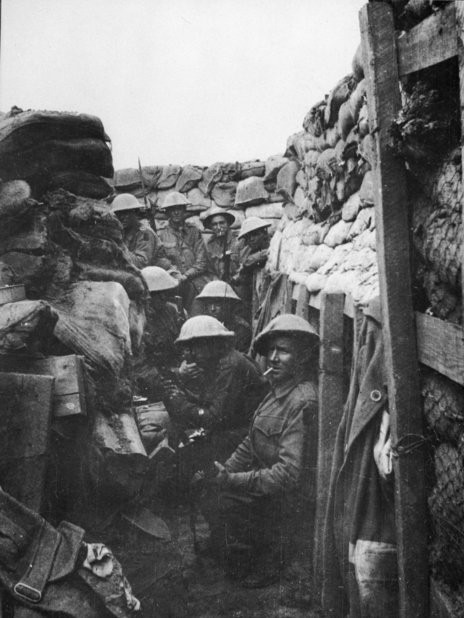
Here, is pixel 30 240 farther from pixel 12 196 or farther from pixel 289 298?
pixel 289 298

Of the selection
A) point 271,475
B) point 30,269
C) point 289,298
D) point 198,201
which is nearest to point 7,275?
point 30,269

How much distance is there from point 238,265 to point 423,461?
23.9 feet

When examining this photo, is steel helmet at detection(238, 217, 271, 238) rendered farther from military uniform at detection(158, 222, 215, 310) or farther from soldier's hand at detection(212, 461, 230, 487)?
soldier's hand at detection(212, 461, 230, 487)

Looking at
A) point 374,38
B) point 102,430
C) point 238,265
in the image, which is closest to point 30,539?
point 102,430

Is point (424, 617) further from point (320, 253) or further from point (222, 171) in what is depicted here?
point (222, 171)

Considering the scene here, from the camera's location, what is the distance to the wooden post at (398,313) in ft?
7.27

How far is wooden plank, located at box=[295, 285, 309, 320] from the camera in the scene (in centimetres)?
456

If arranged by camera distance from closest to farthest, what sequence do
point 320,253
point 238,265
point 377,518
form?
point 377,518 < point 320,253 < point 238,265

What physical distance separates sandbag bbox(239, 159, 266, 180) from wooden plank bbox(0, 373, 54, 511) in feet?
25.3

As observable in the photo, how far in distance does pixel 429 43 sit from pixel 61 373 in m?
2.78

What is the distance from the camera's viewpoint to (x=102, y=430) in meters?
3.81

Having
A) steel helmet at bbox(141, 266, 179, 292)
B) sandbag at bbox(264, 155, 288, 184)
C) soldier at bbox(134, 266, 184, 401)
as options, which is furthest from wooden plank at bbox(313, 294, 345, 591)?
sandbag at bbox(264, 155, 288, 184)

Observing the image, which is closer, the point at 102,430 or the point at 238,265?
the point at 102,430

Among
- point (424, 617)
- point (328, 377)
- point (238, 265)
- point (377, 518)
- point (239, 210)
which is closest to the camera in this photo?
point (424, 617)
